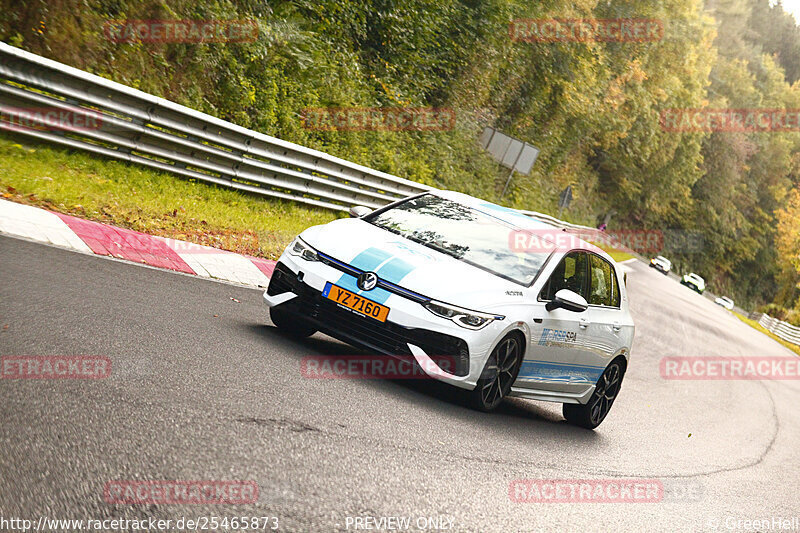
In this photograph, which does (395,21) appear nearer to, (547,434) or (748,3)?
(547,434)

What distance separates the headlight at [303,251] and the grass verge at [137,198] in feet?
11.0

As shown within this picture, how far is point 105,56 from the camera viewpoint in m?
13.6

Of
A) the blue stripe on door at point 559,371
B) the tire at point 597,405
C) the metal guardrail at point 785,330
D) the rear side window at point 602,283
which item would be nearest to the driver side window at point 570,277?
the rear side window at point 602,283

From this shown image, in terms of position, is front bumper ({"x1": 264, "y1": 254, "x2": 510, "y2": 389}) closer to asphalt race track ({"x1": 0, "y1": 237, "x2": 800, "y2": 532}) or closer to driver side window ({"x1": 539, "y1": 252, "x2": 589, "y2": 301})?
asphalt race track ({"x1": 0, "y1": 237, "x2": 800, "y2": 532})

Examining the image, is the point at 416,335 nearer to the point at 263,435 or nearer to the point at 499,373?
the point at 499,373

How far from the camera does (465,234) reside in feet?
27.1

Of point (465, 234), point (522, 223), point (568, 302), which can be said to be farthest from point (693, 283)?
point (568, 302)

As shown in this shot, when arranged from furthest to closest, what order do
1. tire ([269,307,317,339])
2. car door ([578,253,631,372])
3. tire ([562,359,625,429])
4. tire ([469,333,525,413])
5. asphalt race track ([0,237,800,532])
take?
tire ([562,359,625,429]) < car door ([578,253,631,372]) < tire ([269,307,317,339]) < tire ([469,333,525,413]) < asphalt race track ([0,237,800,532])

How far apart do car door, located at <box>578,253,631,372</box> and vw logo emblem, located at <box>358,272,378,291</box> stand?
8.25ft

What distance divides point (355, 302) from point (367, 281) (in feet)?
0.60

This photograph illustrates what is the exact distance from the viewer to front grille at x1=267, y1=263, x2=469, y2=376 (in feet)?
22.5

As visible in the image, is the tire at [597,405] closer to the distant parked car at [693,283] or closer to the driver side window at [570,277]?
the driver side window at [570,277]

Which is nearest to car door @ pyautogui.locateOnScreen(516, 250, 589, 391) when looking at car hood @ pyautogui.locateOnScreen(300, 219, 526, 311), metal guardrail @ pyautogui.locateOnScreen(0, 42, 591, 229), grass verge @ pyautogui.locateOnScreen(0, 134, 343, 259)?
car hood @ pyautogui.locateOnScreen(300, 219, 526, 311)

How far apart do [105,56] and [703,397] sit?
10687 millimetres
